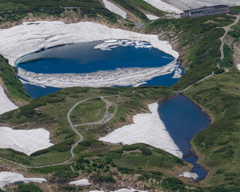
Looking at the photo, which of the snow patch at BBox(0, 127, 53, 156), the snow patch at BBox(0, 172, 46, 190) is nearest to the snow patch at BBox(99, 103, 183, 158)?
the snow patch at BBox(0, 127, 53, 156)

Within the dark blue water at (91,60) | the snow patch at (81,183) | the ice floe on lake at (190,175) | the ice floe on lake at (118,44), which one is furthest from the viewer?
the ice floe on lake at (118,44)

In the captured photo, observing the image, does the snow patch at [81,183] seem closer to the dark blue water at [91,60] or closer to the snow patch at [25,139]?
the snow patch at [25,139]

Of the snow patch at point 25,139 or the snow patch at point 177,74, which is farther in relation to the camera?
the snow patch at point 177,74

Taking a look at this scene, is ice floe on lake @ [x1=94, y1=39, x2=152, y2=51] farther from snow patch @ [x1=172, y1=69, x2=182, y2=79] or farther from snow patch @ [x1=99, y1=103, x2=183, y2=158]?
snow patch @ [x1=99, y1=103, x2=183, y2=158]

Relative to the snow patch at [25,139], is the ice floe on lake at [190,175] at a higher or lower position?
higher

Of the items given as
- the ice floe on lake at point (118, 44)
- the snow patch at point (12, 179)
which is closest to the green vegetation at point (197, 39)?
the ice floe on lake at point (118, 44)

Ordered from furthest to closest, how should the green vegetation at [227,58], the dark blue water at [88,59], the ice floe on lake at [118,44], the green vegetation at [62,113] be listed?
the ice floe on lake at [118,44] → the dark blue water at [88,59] → the green vegetation at [227,58] → the green vegetation at [62,113]

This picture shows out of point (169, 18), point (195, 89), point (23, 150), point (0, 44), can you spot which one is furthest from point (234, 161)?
point (169, 18)

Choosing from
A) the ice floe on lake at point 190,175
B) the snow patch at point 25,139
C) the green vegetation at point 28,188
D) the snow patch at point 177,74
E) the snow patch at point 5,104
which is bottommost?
the snow patch at point 177,74
